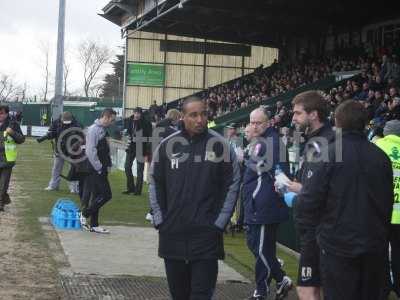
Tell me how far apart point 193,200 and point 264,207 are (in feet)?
6.45

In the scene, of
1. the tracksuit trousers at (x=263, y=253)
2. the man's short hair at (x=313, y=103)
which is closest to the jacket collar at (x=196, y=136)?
the man's short hair at (x=313, y=103)

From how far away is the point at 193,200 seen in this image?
16.7 feet

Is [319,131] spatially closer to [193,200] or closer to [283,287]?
[193,200]

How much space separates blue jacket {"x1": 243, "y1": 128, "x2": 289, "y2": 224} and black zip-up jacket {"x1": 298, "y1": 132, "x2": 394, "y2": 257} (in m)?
2.24

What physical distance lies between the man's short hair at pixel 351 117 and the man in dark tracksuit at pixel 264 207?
2.23m

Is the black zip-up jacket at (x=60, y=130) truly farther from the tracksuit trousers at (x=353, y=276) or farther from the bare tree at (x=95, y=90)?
the bare tree at (x=95, y=90)

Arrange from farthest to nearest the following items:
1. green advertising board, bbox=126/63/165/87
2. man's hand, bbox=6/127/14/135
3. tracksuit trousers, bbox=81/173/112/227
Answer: green advertising board, bbox=126/63/165/87
man's hand, bbox=6/127/14/135
tracksuit trousers, bbox=81/173/112/227

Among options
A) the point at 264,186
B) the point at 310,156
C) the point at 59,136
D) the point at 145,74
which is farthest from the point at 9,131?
the point at 145,74

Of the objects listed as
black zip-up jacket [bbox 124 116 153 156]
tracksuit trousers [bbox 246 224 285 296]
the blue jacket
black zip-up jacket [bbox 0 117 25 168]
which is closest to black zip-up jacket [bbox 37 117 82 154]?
black zip-up jacket [bbox 124 116 153 156]

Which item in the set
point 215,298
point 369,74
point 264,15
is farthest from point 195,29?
point 215,298

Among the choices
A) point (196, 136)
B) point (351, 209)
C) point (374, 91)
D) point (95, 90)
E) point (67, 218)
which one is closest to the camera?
point (351, 209)

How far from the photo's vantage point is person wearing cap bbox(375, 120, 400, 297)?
22.6ft

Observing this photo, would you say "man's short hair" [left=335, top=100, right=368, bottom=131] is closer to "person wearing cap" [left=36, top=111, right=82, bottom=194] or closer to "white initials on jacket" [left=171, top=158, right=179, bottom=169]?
"white initials on jacket" [left=171, top=158, right=179, bottom=169]

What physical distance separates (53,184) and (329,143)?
42.6ft
